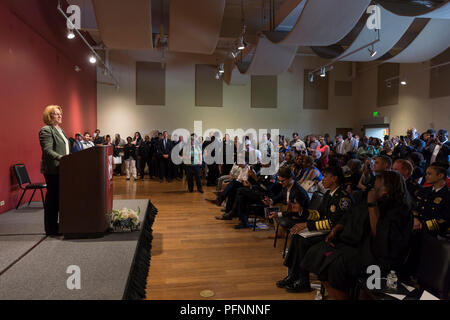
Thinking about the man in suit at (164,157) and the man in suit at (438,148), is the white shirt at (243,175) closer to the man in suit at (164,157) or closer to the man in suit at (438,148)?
the man in suit at (438,148)

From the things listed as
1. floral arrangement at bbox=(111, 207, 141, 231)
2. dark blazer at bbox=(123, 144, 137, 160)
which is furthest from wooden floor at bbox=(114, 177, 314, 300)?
dark blazer at bbox=(123, 144, 137, 160)

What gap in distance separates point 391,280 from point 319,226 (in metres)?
0.93

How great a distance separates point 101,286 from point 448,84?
37.5 feet

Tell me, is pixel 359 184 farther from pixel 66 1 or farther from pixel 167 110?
pixel 167 110

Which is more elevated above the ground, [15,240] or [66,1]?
[66,1]

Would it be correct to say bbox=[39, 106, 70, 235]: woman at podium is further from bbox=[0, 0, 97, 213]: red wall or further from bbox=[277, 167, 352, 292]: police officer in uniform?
bbox=[277, 167, 352, 292]: police officer in uniform

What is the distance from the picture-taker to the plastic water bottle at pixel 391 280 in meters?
2.21

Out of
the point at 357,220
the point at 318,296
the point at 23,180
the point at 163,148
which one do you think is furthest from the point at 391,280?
the point at 163,148

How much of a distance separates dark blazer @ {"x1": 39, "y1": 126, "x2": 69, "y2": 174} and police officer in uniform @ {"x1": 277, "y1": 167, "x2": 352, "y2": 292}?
8.38ft

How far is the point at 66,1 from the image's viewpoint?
340 inches

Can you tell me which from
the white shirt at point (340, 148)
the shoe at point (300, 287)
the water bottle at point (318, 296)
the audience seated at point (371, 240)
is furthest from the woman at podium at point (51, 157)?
the white shirt at point (340, 148)

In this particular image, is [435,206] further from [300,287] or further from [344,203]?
[300,287]

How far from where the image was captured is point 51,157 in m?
3.38
